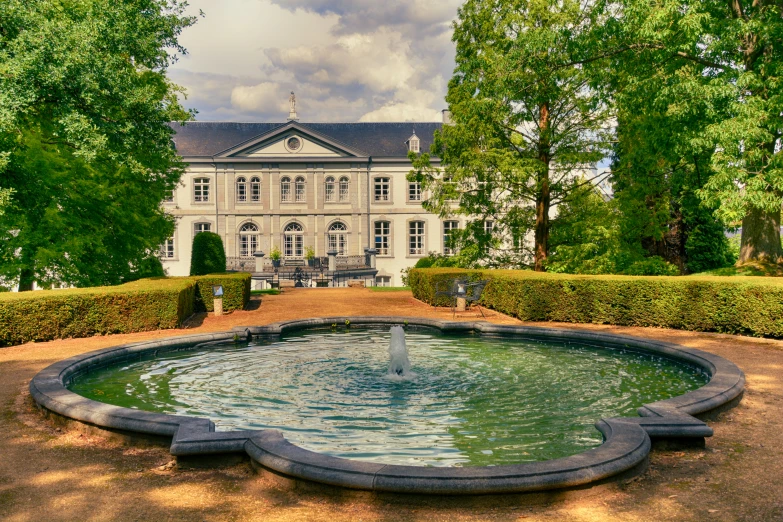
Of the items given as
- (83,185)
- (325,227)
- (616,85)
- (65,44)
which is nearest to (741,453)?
(65,44)

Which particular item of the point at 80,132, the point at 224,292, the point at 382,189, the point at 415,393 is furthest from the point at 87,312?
the point at 382,189

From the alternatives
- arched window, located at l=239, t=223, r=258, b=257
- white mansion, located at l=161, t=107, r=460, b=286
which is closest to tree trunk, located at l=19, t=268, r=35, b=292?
white mansion, located at l=161, t=107, r=460, b=286

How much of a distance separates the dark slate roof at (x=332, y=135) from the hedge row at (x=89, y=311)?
28.7m

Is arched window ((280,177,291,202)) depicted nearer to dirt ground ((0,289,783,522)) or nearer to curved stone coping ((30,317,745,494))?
curved stone coping ((30,317,745,494))

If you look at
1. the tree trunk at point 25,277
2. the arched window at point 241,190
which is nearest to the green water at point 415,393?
the tree trunk at point 25,277

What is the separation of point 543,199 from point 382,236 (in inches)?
828

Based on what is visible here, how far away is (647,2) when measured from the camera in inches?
547

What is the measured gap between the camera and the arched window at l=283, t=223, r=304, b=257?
41.1m

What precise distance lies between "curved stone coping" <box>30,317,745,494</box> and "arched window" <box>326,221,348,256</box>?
32580 mm

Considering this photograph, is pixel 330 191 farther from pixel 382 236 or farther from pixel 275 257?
pixel 275 257

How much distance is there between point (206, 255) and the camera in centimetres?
2227

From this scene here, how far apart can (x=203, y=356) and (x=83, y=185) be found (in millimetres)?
9953

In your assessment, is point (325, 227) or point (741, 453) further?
point (325, 227)

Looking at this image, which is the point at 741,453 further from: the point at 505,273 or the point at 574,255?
the point at 574,255
